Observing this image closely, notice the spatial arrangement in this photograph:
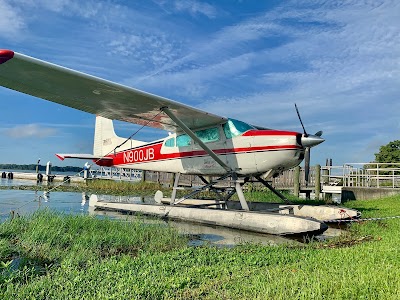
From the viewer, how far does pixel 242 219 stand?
9.19m

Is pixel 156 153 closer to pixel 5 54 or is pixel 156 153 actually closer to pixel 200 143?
pixel 200 143

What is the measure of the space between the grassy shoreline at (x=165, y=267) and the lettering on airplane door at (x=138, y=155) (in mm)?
6364

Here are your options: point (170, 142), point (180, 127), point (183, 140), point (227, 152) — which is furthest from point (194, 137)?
point (170, 142)

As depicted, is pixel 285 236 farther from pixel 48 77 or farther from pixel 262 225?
pixel 48 77

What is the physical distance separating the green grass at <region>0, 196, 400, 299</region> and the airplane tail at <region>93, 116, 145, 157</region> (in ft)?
28.3

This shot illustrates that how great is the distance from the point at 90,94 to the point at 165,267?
643cm

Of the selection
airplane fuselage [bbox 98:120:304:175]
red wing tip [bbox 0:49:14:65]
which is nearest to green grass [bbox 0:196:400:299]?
red wing tip [bbox 0:49:14:65]

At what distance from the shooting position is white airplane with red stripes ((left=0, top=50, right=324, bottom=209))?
843 cm

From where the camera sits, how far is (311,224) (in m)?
7.75

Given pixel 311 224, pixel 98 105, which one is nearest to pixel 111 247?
pixel 311 224

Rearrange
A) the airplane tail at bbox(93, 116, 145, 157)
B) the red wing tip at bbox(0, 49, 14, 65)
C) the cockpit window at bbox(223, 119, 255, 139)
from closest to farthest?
the red wing tip at bbox(0, 49, 14, 65), the cockpit window at bbox(223, 119, 255, 139), the airplane tail at bbox(93, 116, 145, 157)

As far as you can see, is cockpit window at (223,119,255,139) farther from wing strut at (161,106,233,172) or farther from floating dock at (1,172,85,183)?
floating dock at (1,172,85,183)

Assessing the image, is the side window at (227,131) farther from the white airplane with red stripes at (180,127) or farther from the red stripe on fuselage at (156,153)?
the red stripe on fuselage at (156,153)

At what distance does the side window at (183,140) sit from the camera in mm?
11961
